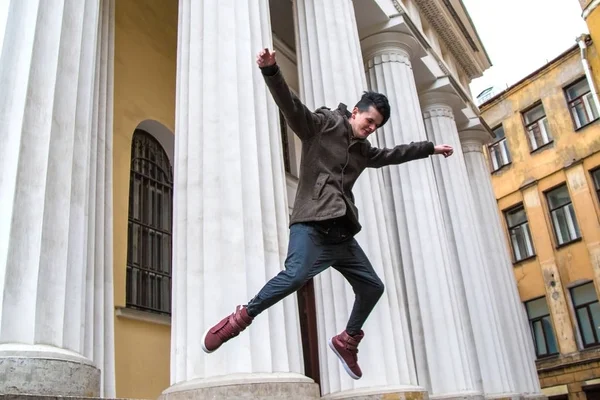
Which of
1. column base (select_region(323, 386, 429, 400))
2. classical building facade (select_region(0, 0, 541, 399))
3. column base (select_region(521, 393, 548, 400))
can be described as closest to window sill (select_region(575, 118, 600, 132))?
classical building facade (select_region(0, 0, 541, 399))

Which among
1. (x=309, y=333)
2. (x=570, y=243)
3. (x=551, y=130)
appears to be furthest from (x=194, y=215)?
(x=551, y=130)

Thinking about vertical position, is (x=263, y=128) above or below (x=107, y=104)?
below

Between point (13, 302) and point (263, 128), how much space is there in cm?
307

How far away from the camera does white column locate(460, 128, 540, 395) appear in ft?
46.5

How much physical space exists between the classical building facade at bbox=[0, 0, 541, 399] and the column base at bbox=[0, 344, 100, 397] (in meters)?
0.01

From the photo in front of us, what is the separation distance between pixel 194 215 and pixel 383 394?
2913 millimetres

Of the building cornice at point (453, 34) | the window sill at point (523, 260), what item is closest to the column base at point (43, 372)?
the building cornice at point (453, 34)

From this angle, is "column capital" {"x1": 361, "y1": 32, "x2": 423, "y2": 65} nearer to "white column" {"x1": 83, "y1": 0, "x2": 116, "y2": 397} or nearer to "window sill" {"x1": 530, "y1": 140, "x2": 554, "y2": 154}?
"white column" {"x1": 83, "y1": 0, "x2": 116, "y2": 397}

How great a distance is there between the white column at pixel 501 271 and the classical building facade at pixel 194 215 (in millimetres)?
1948

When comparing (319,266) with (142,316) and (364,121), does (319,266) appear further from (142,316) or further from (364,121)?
(142,316)

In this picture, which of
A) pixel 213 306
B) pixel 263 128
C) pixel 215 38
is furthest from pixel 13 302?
pixel 215 38

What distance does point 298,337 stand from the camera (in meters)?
5.54

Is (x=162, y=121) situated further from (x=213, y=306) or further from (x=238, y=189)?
(x=213, y=306)

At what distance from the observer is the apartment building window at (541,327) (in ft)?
75.7
